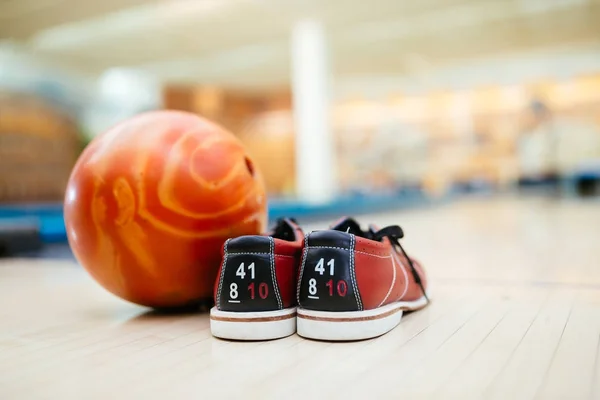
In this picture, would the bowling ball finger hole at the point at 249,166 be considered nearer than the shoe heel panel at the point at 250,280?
No

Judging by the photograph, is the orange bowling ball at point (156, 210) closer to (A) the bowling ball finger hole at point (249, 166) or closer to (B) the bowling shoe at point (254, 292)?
(A) the bowling ball finger hole at point (249, 166)

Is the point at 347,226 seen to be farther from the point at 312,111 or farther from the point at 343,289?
the point at 312,111

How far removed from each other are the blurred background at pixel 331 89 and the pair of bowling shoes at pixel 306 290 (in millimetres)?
5142

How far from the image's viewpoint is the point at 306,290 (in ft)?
4.35

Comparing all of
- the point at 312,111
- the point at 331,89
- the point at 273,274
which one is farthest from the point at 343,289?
the point at 331,89

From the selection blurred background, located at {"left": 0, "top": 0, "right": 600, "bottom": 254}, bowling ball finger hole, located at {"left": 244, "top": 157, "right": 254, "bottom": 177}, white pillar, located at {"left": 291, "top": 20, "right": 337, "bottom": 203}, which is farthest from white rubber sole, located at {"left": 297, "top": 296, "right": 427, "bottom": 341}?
white pillar, located at {"left": 291, "top": 20, "right": 337, "bottom": 203}

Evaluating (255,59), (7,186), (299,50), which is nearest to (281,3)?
(299,50)

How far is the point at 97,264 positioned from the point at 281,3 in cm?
746

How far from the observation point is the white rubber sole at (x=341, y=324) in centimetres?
129

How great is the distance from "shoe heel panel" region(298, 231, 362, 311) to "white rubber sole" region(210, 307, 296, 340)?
2.5 inches

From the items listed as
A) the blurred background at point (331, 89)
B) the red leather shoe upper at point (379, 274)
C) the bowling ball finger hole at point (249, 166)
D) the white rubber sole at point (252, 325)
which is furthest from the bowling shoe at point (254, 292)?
the blurred background at point (331, 89)

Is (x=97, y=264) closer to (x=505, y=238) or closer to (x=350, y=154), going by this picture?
(x=505, y=238)

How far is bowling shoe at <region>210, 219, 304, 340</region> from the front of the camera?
1.33m

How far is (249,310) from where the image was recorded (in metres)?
1.33
